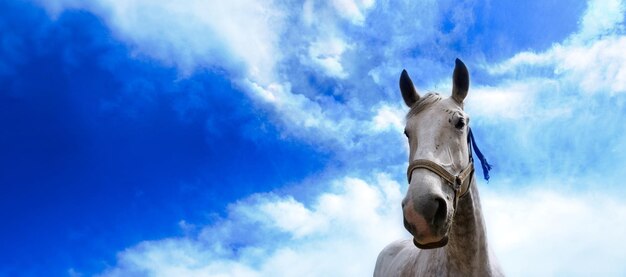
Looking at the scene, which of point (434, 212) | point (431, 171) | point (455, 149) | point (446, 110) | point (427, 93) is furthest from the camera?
point (427, 93)

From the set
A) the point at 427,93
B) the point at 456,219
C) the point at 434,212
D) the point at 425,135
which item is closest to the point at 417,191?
the point at 434,212

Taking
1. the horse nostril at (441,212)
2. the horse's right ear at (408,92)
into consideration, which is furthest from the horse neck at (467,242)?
the horse's right ear at (408,92)

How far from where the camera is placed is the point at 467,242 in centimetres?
407

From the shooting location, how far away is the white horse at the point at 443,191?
10.8ft

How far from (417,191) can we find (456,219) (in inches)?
39.3

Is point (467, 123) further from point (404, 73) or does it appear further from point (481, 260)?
point (481, 260)

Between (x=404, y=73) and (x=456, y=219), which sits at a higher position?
(x=404, y=73)

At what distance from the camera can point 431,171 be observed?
349 centimetres

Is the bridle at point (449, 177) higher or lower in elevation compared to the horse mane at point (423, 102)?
lower

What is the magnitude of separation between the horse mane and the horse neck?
86cm

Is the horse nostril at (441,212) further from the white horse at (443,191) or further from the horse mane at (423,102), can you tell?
the horse mane at (423,102)

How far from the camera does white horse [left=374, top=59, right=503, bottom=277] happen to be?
10.8 feet

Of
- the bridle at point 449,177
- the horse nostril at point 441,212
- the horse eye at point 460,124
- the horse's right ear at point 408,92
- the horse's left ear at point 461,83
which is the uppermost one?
the horse's right ear at point 408,92

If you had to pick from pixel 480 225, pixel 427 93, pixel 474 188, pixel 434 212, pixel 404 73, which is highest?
pixel 404 73
